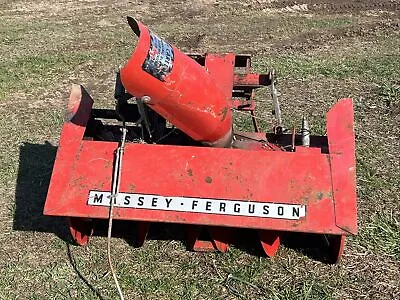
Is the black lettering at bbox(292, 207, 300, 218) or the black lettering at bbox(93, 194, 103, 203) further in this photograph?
the black lettering at bbox(93, 194, 103, 203)

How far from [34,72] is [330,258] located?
569 cm

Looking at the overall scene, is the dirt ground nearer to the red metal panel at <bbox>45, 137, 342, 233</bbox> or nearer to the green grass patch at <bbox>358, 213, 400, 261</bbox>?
the green grass patch at <bbox>358, 213, 400, 261</bbox>

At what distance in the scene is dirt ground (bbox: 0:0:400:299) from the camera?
482 centimetres

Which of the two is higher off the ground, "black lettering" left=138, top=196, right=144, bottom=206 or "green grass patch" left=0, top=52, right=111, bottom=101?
"black lettering" left=138, top=196, right=144, bottom=206

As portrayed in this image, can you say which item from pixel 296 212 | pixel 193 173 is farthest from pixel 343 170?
pixel 193 173

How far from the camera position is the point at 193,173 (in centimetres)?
459

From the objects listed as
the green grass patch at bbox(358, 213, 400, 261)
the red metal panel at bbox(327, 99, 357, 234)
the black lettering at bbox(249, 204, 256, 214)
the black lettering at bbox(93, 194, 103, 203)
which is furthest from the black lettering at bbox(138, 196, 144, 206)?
the green grass patch at bbox(358, 213, 400, 261)

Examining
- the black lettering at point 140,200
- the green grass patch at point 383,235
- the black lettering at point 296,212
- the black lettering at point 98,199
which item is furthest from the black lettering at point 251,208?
the green grass patch at point 383,235

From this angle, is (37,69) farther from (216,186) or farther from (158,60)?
(216,186)

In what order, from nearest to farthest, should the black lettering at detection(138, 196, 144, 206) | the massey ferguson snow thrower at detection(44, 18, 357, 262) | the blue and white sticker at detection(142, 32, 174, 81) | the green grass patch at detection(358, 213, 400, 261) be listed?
the blue and white sticker at detection(142, 32, 174, 81), the massey ferguson snow thrower at detection(44, 18, 357, 262), the black lettering at detection(138, 196, 144, 206), the green grass patch at detection(358, 213, 400, 261)

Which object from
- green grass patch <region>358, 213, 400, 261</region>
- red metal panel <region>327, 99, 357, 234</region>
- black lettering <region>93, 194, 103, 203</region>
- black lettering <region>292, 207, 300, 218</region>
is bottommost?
green grass patch <region>358, 213, 400, 261</region>

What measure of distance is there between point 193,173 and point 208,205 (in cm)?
27

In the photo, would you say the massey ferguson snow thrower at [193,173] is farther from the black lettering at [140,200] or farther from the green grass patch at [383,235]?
the green grass patch at [383,235]

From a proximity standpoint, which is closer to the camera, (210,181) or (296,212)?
(296,212)
